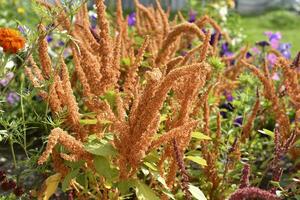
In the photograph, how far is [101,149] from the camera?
223 cm

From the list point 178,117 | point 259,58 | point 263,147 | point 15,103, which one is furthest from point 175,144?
point 259,58

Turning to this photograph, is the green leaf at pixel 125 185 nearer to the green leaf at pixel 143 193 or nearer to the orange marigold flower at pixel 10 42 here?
the green leaf at pixel 143 193

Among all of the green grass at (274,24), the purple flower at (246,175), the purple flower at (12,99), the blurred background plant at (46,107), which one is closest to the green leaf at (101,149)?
the blurred background plant at (46,107)

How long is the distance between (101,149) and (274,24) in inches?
418

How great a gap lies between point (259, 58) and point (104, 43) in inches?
131

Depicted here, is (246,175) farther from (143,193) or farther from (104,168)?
(104,168)

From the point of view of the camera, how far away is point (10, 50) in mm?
2404

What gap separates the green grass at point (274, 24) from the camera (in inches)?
430

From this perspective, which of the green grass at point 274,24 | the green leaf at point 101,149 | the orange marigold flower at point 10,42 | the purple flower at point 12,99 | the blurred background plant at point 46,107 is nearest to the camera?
the green leaf at point 101,149

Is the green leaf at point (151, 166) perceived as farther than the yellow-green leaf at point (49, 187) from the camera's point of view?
No

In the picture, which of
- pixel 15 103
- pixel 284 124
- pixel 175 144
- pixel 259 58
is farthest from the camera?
pixel 259 58

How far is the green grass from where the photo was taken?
35.8 ft

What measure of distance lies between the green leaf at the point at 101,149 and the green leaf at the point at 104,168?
0.18 feet

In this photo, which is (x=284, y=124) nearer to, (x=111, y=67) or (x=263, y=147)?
(x=111, y=67)
